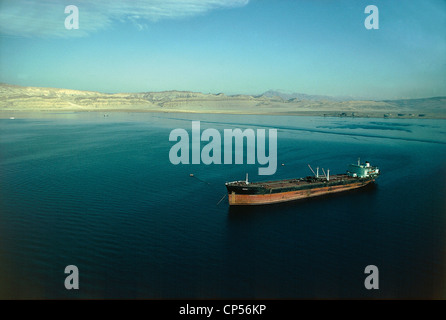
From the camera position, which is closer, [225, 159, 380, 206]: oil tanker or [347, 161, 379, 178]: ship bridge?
[225, 159, 380, 206]: oil tanker

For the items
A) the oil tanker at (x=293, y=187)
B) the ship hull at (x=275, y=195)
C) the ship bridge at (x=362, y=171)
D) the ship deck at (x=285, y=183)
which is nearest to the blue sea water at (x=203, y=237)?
the ship hull at (x=275, y=195)

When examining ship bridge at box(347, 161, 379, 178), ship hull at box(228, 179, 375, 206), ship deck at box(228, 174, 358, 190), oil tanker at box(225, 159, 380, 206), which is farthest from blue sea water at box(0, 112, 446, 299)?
ship deck at box(228, 174, 358, 190)

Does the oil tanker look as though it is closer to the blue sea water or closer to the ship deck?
the ship deck

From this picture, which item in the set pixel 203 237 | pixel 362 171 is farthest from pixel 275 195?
pixel 362 171

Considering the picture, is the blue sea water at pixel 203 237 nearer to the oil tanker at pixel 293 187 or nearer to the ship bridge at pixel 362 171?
the oil tanker at pixel 293 187

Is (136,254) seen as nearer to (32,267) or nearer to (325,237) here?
(32,267)

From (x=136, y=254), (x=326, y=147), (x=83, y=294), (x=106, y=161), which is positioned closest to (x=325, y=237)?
(x=136, y=254)

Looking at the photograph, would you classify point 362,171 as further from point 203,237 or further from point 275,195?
point 203,237
